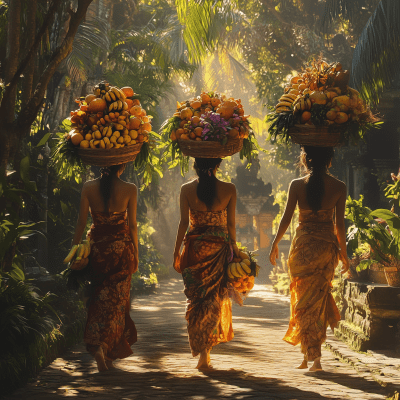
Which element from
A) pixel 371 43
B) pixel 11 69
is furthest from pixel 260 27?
pixel 11 69

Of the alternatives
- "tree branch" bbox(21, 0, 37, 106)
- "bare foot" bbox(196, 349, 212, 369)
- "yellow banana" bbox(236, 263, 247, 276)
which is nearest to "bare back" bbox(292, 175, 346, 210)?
"yellow banana" bbox(236, 263, 247, 276)

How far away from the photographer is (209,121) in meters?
6.13

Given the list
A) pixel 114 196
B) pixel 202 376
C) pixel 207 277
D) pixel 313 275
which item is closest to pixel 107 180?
pixel 114 196

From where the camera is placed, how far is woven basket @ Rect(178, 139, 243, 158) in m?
6.06

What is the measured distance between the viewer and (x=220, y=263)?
19.5 ft

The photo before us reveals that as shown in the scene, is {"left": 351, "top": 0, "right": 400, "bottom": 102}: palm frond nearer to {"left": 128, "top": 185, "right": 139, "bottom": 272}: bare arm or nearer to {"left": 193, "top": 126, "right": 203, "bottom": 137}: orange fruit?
{"left": 193, "top": 126, "right": 203, "bottom": 137}: orange fruit

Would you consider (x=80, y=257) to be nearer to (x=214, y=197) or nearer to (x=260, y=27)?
(x=214, y=197)

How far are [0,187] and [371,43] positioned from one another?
8.87 m

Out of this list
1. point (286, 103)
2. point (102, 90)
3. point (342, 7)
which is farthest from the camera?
point (342, 7)

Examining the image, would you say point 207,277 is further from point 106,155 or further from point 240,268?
point 106,155

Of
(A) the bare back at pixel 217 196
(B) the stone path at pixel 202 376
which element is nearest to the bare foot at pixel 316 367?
(B) the stone path at pixel 202 376

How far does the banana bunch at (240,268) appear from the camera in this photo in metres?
5.75

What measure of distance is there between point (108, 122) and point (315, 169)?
79.1 inches

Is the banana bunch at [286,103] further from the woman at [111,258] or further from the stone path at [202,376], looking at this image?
the stone path at [202,376]
